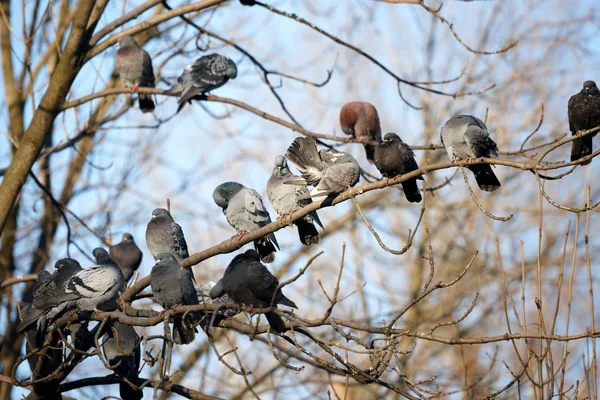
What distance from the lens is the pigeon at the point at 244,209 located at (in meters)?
5.79

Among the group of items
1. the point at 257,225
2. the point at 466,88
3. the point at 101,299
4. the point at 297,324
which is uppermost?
the point at 466,88

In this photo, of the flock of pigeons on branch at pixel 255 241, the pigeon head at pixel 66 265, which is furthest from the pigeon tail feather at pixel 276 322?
the pigeon head at pixel 66 265

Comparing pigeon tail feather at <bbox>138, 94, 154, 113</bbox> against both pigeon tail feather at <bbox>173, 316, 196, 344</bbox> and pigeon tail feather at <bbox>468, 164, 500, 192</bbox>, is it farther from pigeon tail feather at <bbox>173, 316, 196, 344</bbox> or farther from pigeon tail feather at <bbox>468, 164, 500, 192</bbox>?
pigeon tail feather at <bbox>468, 164, 500, 192</bbox>

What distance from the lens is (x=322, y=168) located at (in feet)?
17.4

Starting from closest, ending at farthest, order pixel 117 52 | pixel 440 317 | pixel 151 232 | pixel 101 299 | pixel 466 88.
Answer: pixel 101 299 < pixel 151 232 < pixel 117 52 < pixel 440 317 < pixel 466 88

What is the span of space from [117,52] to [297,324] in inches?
258

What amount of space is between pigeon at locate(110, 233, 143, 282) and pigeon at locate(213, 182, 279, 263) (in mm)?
2222

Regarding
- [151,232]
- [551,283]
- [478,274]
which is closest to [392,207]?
[478,274]

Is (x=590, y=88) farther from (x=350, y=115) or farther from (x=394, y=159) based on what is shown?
(x=350, y=115)

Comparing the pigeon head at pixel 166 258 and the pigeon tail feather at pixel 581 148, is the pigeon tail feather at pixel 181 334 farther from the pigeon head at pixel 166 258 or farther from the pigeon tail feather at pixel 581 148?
the pigeon tail feather at pixel 581 148

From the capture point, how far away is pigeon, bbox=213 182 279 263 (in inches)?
228

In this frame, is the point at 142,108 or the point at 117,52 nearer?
the point at 142,108

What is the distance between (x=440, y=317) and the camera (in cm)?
1074

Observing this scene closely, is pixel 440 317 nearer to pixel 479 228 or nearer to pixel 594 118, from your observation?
pixel 479 228
